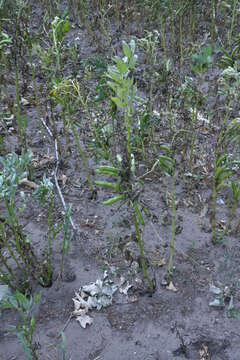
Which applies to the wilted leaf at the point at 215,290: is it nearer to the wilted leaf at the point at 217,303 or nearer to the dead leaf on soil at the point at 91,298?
the wilted leaf at the point at 217,303

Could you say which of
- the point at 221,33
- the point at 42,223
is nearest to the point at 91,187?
the point at 42,223

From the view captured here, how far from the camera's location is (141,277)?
2627 millimetres

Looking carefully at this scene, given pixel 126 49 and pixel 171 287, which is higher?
pixel 126 49

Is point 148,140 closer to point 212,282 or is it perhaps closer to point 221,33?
point 212,282

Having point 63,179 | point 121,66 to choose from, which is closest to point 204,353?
point 121,66

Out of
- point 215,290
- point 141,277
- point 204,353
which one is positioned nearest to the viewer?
point 204,353

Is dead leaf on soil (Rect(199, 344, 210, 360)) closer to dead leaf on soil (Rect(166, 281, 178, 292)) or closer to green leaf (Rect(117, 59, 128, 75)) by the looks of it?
dead leaf on soil (Rect(166, 281, 178, 292))

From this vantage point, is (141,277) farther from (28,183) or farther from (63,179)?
(28,183)

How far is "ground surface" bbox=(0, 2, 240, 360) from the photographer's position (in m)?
2.27

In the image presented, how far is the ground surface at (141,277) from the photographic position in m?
2.27

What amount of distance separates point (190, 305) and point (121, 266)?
566 millimetres

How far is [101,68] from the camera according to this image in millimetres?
3178

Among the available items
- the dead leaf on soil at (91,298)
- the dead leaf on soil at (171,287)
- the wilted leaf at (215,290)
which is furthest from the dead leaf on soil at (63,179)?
the wilted leaf at (215,290)

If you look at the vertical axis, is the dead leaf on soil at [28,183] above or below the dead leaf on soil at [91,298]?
above
